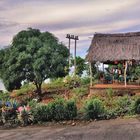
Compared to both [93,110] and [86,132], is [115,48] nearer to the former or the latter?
[93,110]

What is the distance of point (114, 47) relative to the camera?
3194cm

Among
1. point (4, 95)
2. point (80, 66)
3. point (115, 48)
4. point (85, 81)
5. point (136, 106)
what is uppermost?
point (115, 48)

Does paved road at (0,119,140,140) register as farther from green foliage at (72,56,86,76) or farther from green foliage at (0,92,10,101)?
green foliage at (72,56,86,76)

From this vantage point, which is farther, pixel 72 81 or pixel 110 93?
pixel 72 81

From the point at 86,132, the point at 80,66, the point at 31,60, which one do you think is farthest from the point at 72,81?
the point at 86,132

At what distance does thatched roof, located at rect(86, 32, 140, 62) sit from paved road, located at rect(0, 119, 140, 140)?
10.5 m

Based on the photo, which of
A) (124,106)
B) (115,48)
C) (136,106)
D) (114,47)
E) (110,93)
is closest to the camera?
(136,106)

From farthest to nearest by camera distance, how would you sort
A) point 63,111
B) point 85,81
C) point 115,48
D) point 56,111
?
point 85,81
point 115,48
point 56,111
point 63,111

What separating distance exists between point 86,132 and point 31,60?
1240cm

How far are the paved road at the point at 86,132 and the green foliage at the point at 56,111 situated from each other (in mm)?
1299

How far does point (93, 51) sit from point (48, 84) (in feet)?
23.7

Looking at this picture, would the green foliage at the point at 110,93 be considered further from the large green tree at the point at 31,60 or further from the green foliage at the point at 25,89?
the green foliage at the point at 25,89

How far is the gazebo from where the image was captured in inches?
1219

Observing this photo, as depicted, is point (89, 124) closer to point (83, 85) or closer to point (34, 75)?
point (34, 75)
